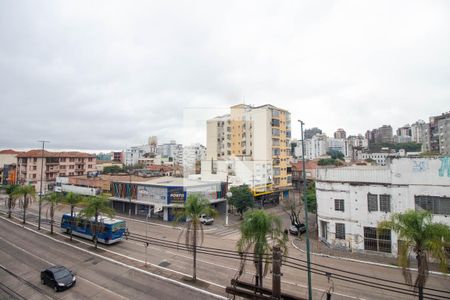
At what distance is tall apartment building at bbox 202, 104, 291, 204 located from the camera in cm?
5844

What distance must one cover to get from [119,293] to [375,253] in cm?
2483

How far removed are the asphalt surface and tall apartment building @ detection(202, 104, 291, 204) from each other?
36.6 metres

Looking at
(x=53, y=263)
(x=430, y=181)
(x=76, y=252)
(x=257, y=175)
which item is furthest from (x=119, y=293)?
(x=257, y=175)

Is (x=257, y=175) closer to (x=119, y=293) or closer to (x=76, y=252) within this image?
(x=76, y=252)

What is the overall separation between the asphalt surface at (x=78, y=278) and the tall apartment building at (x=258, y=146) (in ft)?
120

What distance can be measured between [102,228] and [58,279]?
10.3 m

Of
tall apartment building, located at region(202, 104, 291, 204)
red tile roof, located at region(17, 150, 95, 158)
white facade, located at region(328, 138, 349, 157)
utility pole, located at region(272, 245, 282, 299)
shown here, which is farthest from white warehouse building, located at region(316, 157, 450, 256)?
white facade, located at region(328, 138, 349, 157)

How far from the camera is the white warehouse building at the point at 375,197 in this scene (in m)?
23.9

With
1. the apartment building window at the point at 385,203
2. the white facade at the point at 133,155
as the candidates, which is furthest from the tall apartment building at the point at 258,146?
the white facade at the point at 133,155

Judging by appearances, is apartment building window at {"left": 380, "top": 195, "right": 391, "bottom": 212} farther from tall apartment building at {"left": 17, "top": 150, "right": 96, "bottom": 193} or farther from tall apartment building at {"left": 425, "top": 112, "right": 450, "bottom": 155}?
tall apartment building at {"left": 17, "top": 150, "right": 96, "bottom": 193}

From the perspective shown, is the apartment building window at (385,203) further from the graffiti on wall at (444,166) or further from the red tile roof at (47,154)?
the red tile roof at (47,154)

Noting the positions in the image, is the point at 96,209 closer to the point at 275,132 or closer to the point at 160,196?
the point at 160,196

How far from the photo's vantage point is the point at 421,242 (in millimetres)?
12953

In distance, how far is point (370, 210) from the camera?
2644 cm
